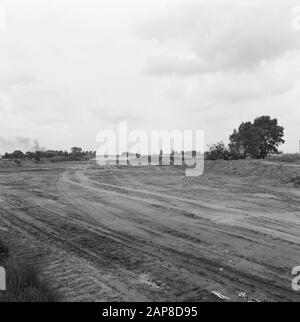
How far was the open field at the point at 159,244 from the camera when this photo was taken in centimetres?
693

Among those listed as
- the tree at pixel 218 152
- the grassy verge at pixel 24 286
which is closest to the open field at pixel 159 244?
the grassy verge at pixel 24 286

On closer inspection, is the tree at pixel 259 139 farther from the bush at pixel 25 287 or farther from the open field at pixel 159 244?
the bush at pixel 25 287

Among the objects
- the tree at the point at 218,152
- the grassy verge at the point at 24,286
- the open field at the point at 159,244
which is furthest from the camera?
the tree at the point at 218,152

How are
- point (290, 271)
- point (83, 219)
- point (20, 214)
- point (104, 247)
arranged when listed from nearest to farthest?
point (290, 271) < point (104, 247) < point (83, 219) < point (20, 214)

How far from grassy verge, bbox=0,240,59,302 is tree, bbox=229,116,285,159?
46545 mm

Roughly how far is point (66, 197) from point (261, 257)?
12.2 meters

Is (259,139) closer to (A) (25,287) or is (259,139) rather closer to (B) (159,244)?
(B) (159,244)

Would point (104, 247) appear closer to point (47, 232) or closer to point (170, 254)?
point (170, 254)

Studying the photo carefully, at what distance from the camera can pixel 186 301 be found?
6.32 meters

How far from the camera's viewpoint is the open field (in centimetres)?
693

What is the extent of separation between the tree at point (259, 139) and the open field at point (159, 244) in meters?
34.8

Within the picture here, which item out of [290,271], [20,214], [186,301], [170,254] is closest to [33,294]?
[186,301]

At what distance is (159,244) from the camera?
32.2ft

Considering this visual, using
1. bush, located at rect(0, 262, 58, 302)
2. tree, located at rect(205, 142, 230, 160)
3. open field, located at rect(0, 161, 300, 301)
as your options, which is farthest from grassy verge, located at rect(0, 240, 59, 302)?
tree, located at rect(205, 142, 230, 160)
